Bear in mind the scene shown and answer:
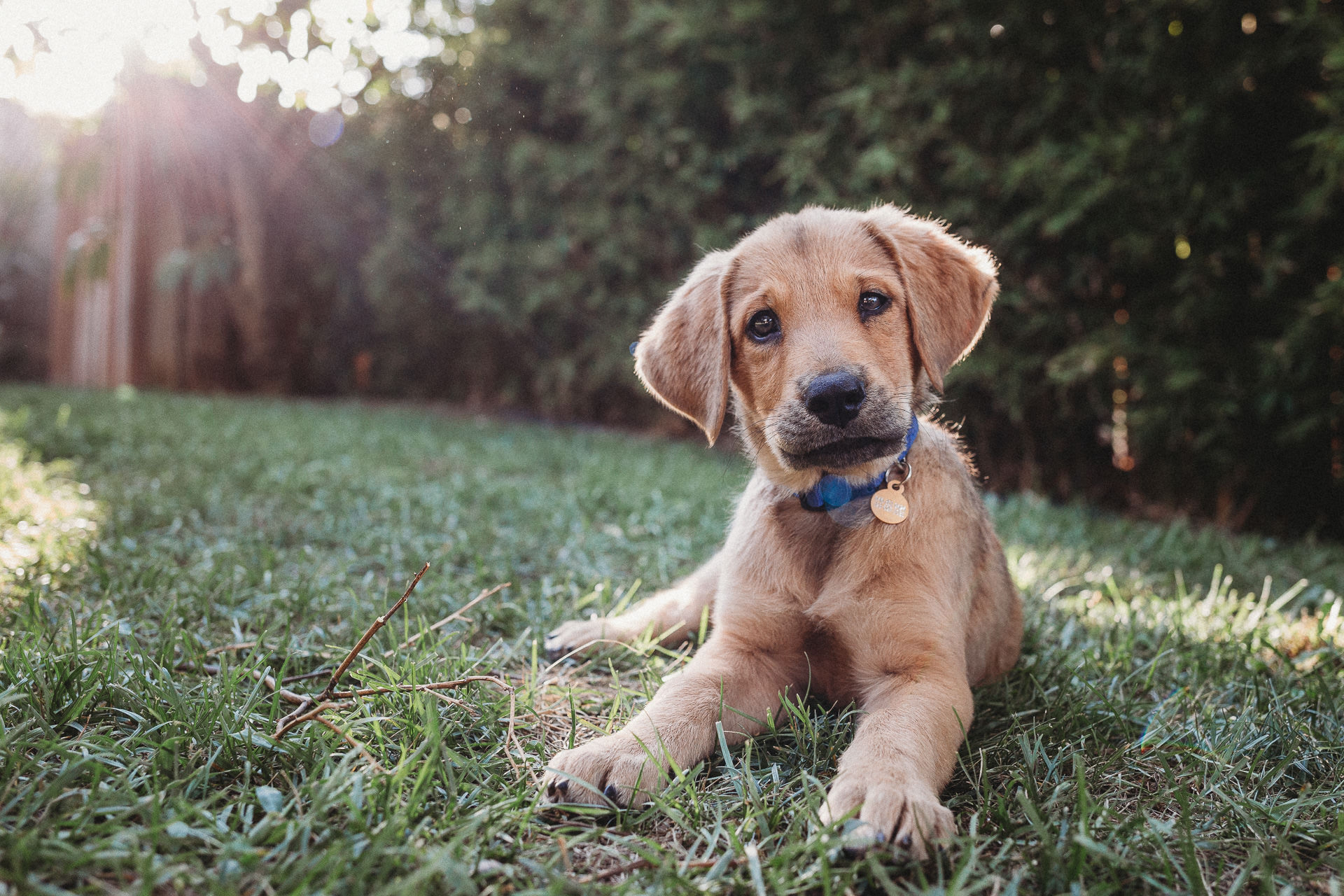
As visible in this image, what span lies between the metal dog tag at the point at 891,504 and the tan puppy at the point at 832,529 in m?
0.03

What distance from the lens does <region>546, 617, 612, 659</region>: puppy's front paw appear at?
2.87m

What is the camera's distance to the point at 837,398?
2.28m

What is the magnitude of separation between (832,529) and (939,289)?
2.96ft

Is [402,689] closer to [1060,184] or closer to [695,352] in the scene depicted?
[695,352]

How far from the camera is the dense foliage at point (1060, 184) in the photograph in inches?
197

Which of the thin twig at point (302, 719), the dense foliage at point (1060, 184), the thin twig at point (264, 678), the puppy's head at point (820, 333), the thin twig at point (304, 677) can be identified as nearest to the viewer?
the thin twig at point (302, 719)

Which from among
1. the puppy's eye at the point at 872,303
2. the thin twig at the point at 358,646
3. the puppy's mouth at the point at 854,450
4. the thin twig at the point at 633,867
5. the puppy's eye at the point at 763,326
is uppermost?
the puppy's eye at the point at 872,303

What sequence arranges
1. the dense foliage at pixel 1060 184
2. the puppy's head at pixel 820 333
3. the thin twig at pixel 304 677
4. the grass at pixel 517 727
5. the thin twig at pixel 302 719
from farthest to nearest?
the dense foliage at pixel 1060 184, the puppy's head at pixel 820 333, the thin twig at pixel 304 677, the thin twig at pixel 302 719, the grass at pixel 517 727

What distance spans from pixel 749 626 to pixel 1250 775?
52.4 inches

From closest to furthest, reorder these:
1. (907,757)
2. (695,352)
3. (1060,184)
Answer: (907,757)
(695,352)
(1060,184)

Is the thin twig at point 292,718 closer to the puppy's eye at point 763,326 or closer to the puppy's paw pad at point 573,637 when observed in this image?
the puppy's paw pad at point 573,637

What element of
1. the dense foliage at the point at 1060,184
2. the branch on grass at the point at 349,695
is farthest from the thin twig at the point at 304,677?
the dense foliage at the point at 1060,184

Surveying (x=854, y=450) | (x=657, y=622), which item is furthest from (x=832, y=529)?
(x=657, y=622)

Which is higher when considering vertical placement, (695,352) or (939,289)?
(939,289)
